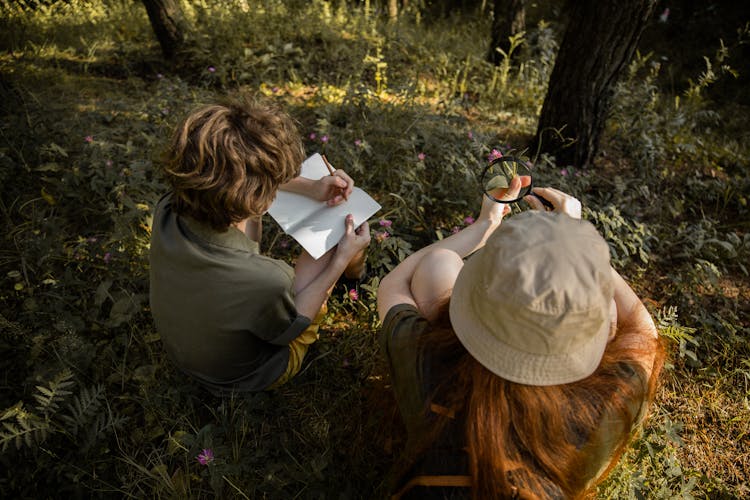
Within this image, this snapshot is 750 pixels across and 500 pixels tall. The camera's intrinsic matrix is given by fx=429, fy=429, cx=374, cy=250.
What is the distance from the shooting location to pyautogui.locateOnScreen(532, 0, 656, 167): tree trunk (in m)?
2.36

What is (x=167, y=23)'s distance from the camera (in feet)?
12.7

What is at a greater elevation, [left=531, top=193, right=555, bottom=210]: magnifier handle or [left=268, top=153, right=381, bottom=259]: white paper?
[left=531, top=193, right=555, bottom=210]: magnifier handle

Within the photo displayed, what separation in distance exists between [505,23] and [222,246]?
403 centimetres

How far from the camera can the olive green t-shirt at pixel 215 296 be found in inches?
52.0

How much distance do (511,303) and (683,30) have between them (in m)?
6.68

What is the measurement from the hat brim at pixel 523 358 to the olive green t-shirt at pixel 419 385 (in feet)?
0.62

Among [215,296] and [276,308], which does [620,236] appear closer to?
[276,308]

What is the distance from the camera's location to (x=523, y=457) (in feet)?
3.13

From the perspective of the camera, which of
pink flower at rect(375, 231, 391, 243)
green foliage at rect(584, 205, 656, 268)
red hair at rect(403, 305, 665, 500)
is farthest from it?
green foliage at rect(584, 205, 656, 268)

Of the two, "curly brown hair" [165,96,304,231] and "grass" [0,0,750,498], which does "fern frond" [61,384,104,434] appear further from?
"curly brown hair" [165,96,304,231]

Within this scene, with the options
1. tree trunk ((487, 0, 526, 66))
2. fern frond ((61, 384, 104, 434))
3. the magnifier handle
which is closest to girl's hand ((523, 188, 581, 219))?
the magnifier handle

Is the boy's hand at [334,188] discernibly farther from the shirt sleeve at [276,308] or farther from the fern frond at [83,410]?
the fern frond at [83,410]

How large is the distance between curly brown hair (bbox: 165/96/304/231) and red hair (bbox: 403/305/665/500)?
2.36 feet

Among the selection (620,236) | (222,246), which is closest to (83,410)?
(222,246)
